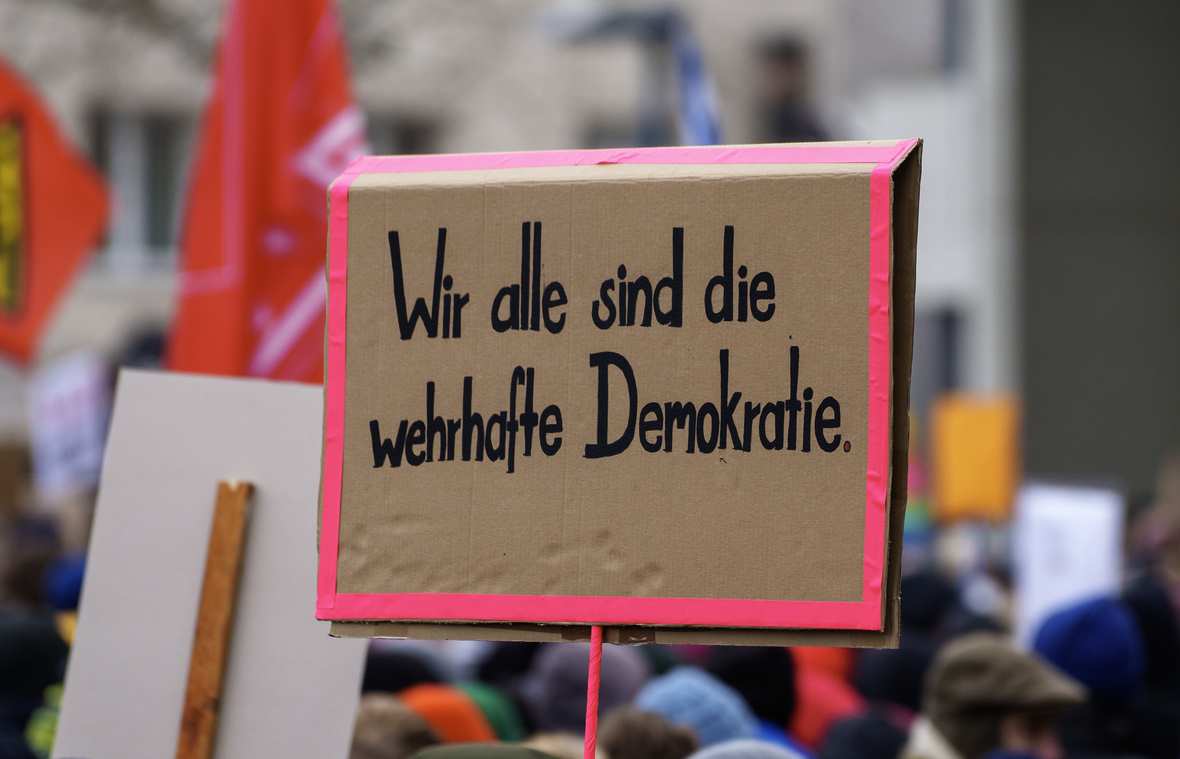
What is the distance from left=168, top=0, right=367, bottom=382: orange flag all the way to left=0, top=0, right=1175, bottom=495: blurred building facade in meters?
9.39

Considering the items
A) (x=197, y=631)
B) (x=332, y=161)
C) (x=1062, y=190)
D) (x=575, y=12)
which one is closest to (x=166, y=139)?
(x=575, y=12)

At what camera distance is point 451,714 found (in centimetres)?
334

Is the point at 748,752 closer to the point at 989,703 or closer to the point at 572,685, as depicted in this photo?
the point at 989,703

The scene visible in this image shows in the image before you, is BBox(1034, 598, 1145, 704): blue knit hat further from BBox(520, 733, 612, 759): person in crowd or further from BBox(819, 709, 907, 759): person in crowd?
BBox(520, 733, 612, 759): person in crowd

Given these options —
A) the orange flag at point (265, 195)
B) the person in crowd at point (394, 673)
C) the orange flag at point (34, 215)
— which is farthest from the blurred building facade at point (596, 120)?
the person in crowd at point (394, 673)

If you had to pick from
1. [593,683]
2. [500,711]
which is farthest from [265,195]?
[593,683]

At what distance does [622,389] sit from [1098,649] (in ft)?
8.61

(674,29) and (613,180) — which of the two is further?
(674,29)

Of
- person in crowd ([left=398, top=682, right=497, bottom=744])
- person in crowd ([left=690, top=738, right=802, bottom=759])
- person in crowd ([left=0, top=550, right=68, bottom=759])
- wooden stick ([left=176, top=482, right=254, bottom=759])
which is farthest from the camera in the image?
person in crowd ([left=0, top=550, right=68, bottom=759])

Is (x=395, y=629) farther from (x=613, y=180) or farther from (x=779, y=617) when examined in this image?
(x=613, y=180)

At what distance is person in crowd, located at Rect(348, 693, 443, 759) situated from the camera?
2.71 metres

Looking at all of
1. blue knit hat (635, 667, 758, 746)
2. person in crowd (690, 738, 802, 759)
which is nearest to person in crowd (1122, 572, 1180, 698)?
blue knit hat (635, 667, 758, 746)

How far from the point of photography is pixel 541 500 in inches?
74.1

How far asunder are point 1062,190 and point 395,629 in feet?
52.6
